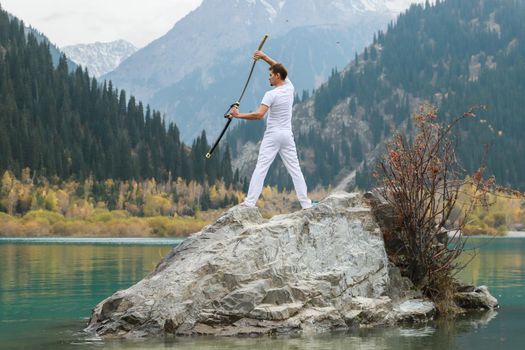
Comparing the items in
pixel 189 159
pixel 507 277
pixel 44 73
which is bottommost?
pixel 507 277

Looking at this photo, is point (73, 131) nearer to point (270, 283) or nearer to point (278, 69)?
point (278, 69)

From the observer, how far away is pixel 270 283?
17.5 metres

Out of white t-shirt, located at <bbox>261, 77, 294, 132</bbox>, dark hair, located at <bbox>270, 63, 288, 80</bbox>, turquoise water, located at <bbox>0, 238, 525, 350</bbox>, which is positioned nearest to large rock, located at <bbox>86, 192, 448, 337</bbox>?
turquoise water, located at <bbox>0, 238, 525, 350</bbox>

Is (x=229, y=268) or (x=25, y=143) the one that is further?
(x=25, y=143)

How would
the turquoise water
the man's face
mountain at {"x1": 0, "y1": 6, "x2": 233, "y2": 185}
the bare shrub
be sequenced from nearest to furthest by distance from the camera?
the turquoise water, the man's face, the bare shrub, mountain at {"x1": 0, "y1": 6, "x2": 233, "y2": 185}

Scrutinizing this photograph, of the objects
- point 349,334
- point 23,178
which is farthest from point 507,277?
point 23,178

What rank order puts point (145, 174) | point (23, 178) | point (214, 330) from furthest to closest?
point (145, 174) → point (23, 178) → point (214, 330)

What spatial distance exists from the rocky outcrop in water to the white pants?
1.72 feet

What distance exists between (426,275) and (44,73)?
165m

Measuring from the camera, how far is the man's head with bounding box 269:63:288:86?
19.0 metres

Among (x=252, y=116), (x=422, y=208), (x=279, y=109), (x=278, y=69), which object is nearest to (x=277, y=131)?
(x=279, y=109)

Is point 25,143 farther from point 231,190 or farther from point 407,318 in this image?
point 407,318

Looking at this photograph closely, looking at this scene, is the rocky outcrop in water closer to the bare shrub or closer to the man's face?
the bare shrub

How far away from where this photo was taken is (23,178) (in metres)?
138
